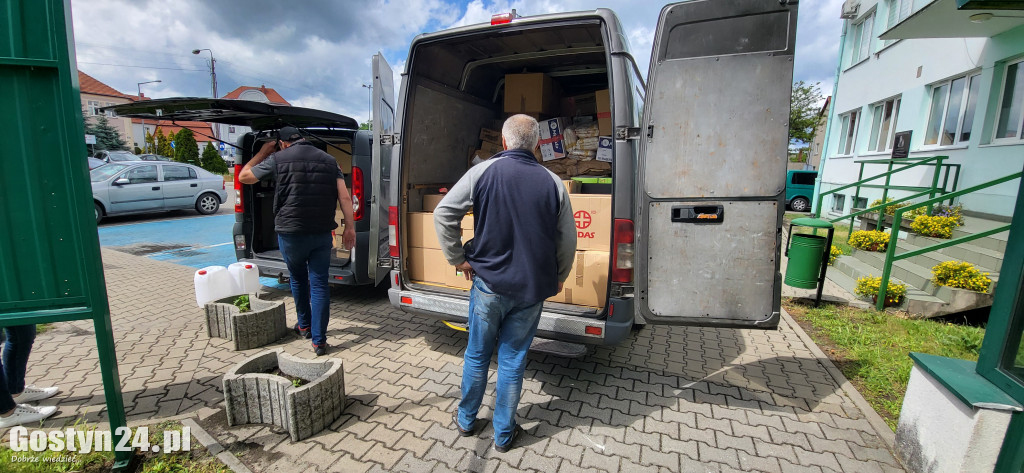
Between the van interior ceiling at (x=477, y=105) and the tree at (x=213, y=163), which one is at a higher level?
the van interior ceiling at (x=477, y=105)

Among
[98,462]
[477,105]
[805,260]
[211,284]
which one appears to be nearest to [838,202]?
[805,260]

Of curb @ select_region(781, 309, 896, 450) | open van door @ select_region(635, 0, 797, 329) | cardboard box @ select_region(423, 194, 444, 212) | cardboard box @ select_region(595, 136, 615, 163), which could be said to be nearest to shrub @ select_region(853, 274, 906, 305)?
curb @ select_region(781, 309, 896, 450)

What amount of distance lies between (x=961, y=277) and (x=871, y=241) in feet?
6.89

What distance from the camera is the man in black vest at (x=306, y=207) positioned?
11.4 feet

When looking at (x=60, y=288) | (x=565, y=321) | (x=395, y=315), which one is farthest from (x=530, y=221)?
(x=395, y=315)

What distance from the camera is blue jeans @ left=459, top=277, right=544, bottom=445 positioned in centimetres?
247

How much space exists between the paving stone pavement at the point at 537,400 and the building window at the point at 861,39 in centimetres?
1096

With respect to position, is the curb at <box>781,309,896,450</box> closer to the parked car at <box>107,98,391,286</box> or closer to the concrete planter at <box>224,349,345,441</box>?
the concrete planter at <box>224,349,345,441</box>

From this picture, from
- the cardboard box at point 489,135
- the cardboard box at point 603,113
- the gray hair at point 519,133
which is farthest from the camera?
the cardboard box at point 489,135

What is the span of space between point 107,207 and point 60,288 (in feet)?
34.4

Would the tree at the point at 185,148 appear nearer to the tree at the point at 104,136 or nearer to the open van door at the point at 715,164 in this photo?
the tree at the point at 104,136

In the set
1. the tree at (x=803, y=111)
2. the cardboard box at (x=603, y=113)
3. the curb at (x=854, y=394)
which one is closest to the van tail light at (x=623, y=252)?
the cardboard box at (x=603, y=113)

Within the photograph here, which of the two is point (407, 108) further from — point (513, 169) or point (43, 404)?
point (43, 404)

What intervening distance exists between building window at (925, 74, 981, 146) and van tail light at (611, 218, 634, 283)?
830 cm
